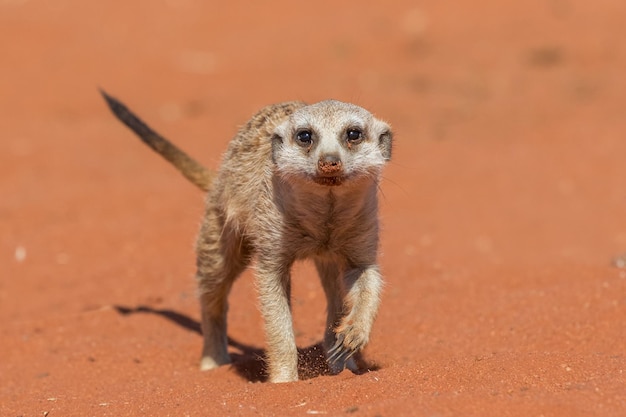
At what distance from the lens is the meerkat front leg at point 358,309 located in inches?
193

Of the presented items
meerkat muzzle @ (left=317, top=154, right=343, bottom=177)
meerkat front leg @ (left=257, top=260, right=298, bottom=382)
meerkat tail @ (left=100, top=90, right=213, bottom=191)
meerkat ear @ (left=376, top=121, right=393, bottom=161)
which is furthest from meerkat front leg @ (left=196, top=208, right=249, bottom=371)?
meerkat muzzle @ (left=317, top=154, right=343, bottom=177)

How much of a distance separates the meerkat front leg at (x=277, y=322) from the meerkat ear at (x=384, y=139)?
768mm

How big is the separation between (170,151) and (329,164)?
208 cm

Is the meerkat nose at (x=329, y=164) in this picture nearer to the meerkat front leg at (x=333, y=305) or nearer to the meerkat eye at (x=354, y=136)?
the meerkat eye at (x=354, y=136)

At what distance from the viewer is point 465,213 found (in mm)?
9750

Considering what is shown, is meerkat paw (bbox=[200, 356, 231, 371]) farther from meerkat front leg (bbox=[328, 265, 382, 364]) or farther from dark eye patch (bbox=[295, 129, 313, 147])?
dark eye patch (bbox=[295, 129, 313, 147])

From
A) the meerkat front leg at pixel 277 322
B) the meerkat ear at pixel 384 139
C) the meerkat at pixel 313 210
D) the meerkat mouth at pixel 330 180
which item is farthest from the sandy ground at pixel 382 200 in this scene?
the meerkat ear at pixel 384 139

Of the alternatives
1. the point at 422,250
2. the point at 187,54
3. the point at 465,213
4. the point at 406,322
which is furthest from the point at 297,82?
the point at 406,322

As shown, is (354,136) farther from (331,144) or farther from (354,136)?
(331,144)

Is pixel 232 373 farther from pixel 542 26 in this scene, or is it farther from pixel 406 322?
pixel 542 26

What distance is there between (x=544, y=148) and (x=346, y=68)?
13.2 feet

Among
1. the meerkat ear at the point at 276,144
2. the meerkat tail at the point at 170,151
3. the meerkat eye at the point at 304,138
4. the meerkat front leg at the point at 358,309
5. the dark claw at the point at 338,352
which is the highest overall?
the meerkat eye at the point at 304,138

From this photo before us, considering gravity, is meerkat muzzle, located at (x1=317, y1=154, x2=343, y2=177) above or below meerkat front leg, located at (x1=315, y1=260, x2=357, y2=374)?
above

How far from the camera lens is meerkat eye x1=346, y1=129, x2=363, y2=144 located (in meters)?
4.95
